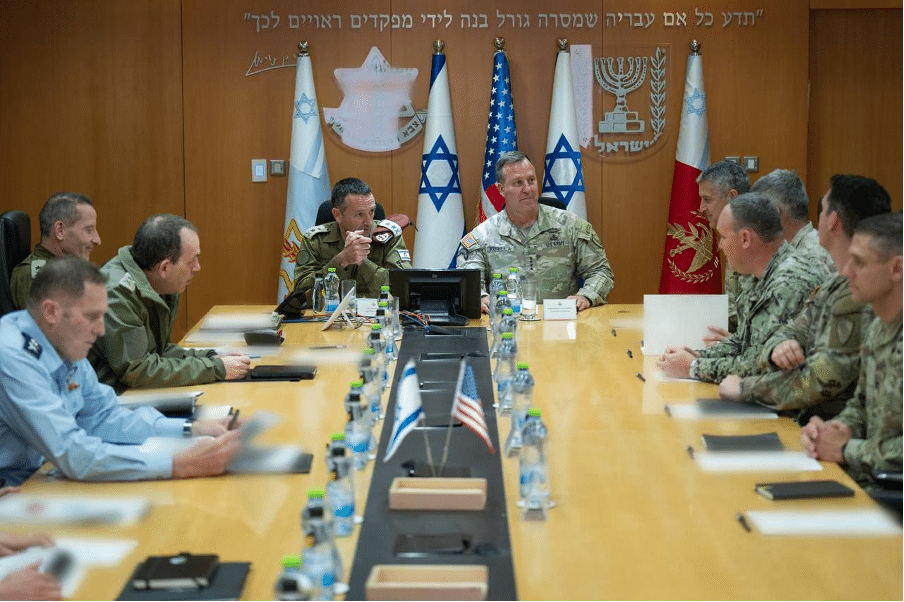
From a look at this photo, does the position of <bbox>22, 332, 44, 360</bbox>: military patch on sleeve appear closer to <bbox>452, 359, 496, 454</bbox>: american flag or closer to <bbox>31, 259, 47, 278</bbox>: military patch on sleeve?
<bbox>452, 359, 496, 454</bbox>: american flag

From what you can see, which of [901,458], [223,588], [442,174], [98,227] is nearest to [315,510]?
[223,588]

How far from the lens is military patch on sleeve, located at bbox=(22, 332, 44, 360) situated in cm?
276

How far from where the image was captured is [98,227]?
7324 millimetres

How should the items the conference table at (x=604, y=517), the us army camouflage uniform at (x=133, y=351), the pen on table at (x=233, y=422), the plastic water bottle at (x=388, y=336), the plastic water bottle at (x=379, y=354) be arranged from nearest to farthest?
the conference table at (x=604, y=517) → the pen on table at (x=233, y=422) → the plastic water bottle at (x=379, y=354) → the us army camouflage uniform at (x=133, y=351) → the plastic water bottle at (x=388, y=336)

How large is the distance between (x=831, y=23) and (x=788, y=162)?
1021 mm

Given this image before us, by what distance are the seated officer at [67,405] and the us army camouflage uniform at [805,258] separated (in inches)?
84.3

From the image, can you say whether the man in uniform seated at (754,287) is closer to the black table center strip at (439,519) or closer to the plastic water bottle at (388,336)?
the black table center strip at (439,519)

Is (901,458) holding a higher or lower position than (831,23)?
lower

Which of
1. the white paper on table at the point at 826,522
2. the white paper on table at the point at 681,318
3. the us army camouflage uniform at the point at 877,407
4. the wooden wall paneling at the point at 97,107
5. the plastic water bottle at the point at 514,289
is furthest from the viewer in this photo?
the wooden wall paneling at the point at 97,107

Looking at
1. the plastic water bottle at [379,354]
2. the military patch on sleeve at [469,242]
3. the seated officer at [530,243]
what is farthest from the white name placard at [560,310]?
the plastic water bottle at [379,354]

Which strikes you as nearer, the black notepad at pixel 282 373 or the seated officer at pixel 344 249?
the black notepad at pixel 282 373

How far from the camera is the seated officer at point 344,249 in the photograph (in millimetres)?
5664

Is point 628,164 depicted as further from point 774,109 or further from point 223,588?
point 223,588

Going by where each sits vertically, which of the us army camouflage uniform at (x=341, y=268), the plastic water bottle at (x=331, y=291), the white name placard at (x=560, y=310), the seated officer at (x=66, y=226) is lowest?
the white name placard at (x=560, y=310)
